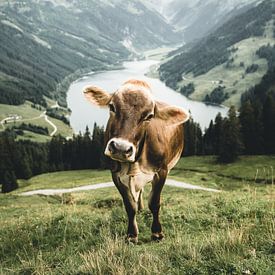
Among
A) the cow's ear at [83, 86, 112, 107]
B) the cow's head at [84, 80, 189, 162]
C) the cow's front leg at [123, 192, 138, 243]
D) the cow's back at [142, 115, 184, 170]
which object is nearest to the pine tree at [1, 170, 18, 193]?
the cow's front leg at [123, 192, 138, 243]

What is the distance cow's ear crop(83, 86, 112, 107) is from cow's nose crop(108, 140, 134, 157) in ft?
5.37

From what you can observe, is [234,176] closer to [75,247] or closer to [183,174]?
[183,174]

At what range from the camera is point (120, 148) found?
747 centimetres

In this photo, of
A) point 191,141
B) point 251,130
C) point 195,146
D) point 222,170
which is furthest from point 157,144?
point 195,146

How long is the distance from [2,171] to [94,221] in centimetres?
9120

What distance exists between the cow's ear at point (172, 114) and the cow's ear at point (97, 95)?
1169mm

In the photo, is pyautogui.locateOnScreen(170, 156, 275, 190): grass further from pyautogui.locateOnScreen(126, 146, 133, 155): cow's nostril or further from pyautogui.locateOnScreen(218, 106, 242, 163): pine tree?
pyautogui.locateOnScreen(126, 146, 133, 155): cow's nostril

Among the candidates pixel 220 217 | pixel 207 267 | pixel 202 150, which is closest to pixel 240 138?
pixel 202 150

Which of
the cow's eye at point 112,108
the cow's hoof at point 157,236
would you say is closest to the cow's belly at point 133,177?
the cow's hoof at point 157,236

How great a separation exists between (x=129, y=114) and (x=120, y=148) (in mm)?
925

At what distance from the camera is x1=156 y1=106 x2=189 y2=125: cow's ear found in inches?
352

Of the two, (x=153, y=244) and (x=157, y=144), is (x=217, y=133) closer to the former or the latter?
(x=157, y=144)

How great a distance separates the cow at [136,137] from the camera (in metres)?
7.87

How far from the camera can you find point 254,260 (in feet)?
21.4
